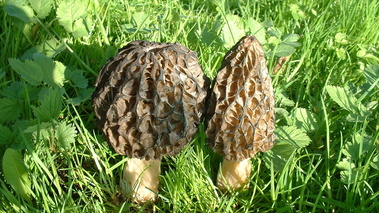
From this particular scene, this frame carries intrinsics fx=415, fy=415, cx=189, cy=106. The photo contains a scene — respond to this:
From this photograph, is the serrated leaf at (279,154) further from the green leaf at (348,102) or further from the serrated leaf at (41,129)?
the serrated leaf at (41,129)

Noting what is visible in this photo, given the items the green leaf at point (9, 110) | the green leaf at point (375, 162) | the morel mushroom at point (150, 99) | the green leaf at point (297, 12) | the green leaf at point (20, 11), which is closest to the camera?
the morel mushroom at point (150, 99)

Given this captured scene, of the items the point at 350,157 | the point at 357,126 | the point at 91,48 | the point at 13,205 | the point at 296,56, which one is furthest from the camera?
the point at 296,56

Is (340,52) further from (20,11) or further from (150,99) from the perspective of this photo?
(20,11)

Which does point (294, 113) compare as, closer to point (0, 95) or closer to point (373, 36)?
point (373, 36)

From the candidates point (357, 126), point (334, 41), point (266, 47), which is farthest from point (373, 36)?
point (357, 126)

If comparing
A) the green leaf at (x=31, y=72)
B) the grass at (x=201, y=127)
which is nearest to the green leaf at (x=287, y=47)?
the grass at (x=201, y=127)
